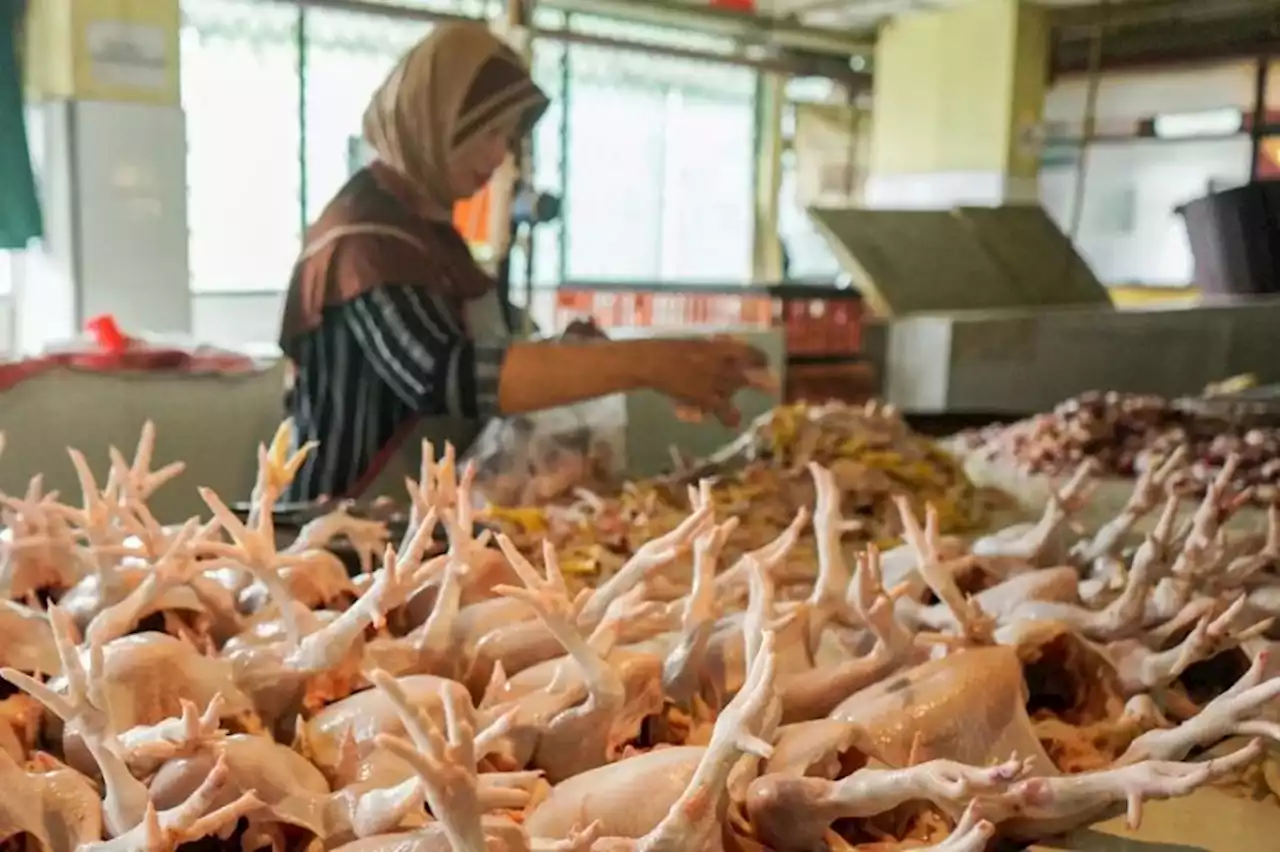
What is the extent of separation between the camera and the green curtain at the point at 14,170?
407 centimetres

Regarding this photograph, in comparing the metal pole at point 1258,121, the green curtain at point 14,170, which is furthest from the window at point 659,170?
the green curtain at point 14,170

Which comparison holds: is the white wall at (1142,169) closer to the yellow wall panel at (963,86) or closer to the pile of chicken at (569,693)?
the yellow wall panel at (963,86)

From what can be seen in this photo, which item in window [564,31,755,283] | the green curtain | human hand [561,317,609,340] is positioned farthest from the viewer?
window [564,31,755,283]

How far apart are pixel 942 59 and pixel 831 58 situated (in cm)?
73

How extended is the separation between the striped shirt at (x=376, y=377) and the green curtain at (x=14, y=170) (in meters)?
2.70

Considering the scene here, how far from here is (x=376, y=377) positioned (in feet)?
5.98

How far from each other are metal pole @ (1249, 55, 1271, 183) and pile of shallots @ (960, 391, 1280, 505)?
421 cm

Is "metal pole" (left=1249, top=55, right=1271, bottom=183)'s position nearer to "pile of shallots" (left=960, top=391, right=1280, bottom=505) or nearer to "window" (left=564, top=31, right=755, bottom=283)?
"window" (left=564, top=31, right=755, bottom=283)

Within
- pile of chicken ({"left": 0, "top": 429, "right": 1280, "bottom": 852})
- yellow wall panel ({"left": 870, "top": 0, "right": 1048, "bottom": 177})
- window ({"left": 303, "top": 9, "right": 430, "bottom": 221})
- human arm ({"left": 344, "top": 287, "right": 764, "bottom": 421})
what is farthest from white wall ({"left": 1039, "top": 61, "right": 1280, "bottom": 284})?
pile of chicken ({"left": 0, "top": 429, "right": 1280, "bottom": 852})

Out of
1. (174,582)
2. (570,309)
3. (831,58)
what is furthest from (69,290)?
(831,58)

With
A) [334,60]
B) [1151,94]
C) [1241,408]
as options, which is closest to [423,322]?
[1241,408]

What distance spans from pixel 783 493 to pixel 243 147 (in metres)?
3.91

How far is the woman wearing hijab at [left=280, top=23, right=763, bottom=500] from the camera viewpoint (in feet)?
5.73

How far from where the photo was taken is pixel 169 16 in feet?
10.9
